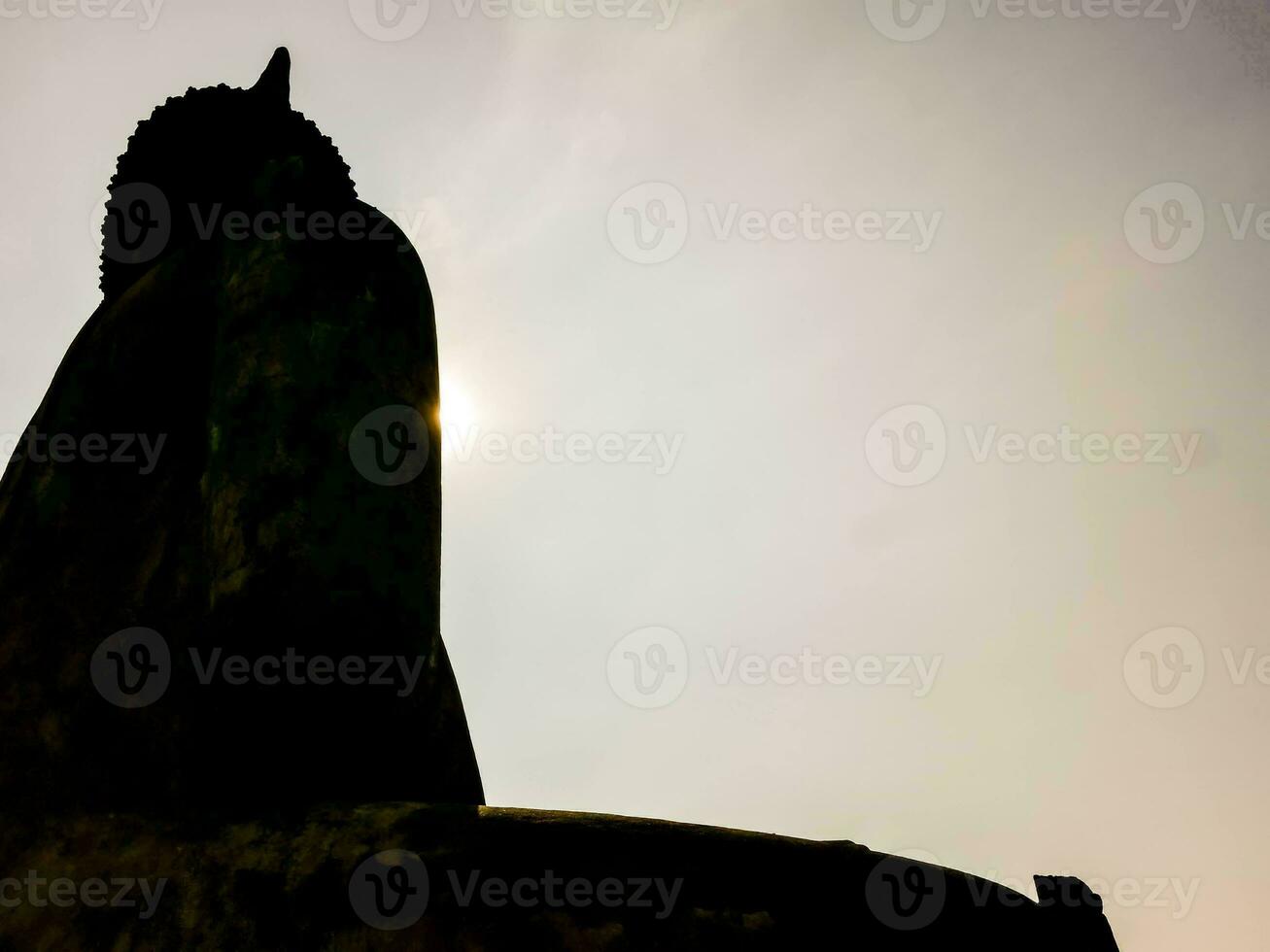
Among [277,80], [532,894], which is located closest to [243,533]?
[532,894]

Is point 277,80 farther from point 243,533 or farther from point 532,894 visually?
point 532,894

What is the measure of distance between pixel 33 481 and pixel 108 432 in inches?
11.7

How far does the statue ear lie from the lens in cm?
430

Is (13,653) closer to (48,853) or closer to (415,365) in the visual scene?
(48,853)

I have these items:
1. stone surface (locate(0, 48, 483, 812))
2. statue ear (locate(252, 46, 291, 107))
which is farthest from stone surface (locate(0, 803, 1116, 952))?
statue ear (locate(252, 46, 291, 107))

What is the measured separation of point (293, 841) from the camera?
2.01 meters

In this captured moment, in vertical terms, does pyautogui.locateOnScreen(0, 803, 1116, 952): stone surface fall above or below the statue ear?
below

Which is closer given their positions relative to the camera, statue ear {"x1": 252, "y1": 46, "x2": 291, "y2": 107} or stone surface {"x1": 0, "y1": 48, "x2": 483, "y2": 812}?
stone surface {"x1": 0, "y1": 48, "x2": 483, "y2": 812}

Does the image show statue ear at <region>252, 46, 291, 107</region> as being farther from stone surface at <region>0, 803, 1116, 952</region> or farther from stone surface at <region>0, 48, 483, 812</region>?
stone surface at <region>0, 803, 1116, 952</region>

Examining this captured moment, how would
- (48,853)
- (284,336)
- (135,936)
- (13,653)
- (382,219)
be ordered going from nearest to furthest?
→ (135,936) → (48,853) → (13,653) → (284,336) → (382,219)

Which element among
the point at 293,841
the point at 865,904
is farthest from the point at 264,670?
the point at 865,904

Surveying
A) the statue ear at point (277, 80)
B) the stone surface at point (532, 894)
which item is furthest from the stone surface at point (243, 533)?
the statue ear at point (277, 80)

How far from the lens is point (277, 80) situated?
4.35 meters

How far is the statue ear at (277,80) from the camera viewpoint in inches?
169
